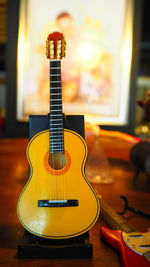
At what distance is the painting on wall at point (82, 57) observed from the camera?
2.27 metres

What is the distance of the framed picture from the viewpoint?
2.27 m

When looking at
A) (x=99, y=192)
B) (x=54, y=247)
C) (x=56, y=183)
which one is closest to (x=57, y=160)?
(x=56, y=183)

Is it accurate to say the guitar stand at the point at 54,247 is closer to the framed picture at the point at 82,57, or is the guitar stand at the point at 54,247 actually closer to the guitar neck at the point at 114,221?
the guitar neck at the point at 114,221

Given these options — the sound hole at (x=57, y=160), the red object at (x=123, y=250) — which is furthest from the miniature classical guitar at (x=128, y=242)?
the sound hole at (x=57, y=160)

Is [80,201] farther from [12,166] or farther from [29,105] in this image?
[29,105]

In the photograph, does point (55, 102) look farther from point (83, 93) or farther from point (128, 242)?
point (83, 93)

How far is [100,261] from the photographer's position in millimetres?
570

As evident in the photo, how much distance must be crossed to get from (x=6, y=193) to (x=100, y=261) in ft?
1.62

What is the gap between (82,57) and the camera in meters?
2.32

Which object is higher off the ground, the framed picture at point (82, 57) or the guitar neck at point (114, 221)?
the framed picture at point (82, 57)

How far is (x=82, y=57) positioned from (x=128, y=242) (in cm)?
192

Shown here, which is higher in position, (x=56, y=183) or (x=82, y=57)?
(x=82, y=57)

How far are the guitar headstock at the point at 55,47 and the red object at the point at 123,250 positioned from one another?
393 millimetres

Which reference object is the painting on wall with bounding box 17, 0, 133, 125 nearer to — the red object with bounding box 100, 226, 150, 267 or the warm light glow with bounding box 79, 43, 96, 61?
the warm light glow with bounding box 79, 43, 96, 61
